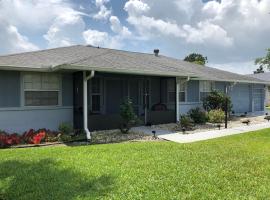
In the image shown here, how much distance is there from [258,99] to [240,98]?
10.6ft

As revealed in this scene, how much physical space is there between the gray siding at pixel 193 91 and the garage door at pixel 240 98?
442 centimetres

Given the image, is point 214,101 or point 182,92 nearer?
point 182,92

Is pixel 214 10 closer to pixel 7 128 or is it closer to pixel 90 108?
pixel 90 108

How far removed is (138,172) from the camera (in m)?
6.59

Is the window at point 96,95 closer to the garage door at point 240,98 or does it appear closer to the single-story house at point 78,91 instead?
the single-story house at point 78,91

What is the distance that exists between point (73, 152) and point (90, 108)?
5.59m

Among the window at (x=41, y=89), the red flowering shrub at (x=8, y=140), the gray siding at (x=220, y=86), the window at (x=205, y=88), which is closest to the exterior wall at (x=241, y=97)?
the gray siding at (x=220, y=86)

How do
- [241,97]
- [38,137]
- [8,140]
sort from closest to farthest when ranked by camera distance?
1. [8,140]
2. [38,137]
3. [241,97]

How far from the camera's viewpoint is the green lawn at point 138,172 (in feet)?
17.6

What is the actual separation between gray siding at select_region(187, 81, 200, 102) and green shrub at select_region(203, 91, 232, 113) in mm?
644

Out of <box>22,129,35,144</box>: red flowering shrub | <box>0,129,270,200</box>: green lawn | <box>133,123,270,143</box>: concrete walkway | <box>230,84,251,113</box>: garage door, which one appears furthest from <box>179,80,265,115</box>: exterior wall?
<box>22,129,35,144</box>: red flowering shrub

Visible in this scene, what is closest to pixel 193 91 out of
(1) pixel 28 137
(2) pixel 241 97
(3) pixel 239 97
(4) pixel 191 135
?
(3) pixel 239 97

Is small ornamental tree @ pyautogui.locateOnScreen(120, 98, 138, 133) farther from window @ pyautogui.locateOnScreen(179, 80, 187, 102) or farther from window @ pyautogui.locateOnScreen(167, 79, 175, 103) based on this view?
window @ pyautogui.locateOnScreen(179, 80, 187, 102)

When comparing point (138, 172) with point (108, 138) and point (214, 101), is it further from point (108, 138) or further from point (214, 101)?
point (214, 101)
